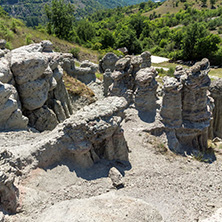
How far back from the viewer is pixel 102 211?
24.7ft

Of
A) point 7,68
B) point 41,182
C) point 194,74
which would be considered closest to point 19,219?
point 41,182

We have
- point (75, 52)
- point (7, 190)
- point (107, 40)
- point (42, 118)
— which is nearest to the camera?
point (7, 190)

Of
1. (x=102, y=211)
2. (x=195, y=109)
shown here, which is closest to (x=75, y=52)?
(x=195, y=109)

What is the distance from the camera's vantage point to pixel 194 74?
1345 cm

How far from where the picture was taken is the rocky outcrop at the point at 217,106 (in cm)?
1670

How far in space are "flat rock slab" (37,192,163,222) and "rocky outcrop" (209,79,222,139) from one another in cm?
1052

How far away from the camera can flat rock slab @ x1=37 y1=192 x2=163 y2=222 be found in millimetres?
7258

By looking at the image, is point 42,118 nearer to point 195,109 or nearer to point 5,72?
point 5,72

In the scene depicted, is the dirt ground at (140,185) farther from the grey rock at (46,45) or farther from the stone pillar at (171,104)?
the grey rock at (46,45)

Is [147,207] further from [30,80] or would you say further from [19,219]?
[30,80]

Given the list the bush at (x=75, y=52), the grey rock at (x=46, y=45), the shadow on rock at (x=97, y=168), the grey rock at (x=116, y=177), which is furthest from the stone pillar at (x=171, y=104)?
the bush at (x=75, y=52)

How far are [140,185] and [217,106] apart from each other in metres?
10.6

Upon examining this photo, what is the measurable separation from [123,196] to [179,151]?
5.99 m

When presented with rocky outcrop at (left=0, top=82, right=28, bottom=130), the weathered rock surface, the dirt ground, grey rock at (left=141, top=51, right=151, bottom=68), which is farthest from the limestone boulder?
grey rock at (left=141, top=51, right=151, bottom=68)
